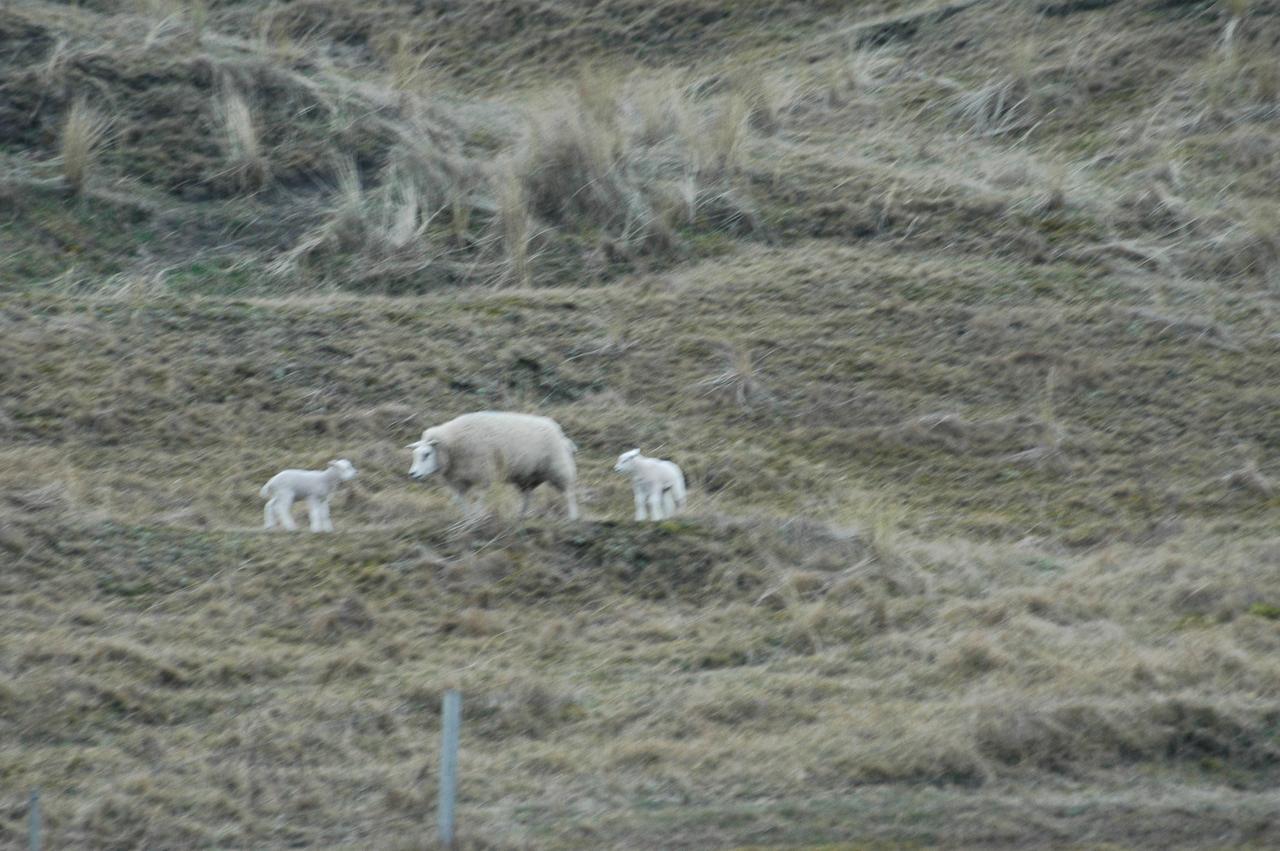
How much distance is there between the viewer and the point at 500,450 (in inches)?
516

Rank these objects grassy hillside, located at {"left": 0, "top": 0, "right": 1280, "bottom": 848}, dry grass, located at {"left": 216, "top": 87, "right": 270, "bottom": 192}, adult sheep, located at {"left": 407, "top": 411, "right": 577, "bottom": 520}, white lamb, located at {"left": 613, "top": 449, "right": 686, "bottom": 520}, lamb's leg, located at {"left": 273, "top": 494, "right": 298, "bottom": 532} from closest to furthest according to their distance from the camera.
Result: grassy hillside, located at {"left": 0, "top": 0, "right": 1280, "bottom": 848} → adult sheep, located at {"left": 407, "top": 411, "right": 577, "bottom": 520} → lamb's leg, located at {"left": 273, "top": 494, "right": 298, "bottom": 532} → white lamb, located at {"left": 613, "top": 449, "right": 686, "bottom": 520} → dry grass, located at {"left": 216, "top": 87, "right": 270, "bottom": 192}

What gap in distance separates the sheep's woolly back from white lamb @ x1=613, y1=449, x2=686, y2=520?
53 cm

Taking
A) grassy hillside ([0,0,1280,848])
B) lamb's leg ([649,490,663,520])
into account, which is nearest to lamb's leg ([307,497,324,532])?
grassy hillside ([0,0,1280,848])

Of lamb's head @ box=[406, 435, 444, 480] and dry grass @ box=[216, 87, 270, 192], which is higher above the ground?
dry grass @ box=[216, 87, 270, 192]

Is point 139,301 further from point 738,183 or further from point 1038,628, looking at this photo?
point 1038,628

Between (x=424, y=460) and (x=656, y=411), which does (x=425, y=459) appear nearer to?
(x=424, y=460)

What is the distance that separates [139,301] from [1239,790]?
39.3ft

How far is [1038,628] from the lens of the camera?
11453mm

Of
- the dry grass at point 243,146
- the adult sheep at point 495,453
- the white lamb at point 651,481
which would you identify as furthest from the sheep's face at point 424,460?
the dry grass at point 243,146

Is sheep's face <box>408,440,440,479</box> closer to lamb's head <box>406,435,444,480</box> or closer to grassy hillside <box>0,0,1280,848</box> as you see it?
lamb's head <box>406,435,444,480</box>

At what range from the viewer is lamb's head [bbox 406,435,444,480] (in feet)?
42.6

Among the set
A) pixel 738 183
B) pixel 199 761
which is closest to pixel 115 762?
pixel 199 761

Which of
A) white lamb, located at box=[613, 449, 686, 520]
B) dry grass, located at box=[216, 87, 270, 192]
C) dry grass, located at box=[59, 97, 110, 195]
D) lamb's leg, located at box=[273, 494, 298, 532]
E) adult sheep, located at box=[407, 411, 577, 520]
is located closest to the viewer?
adult sheep, located at box=[407, 411, 577, 520]

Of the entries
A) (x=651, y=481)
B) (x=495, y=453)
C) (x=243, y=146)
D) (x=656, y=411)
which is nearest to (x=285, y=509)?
(x=495, y=453)
